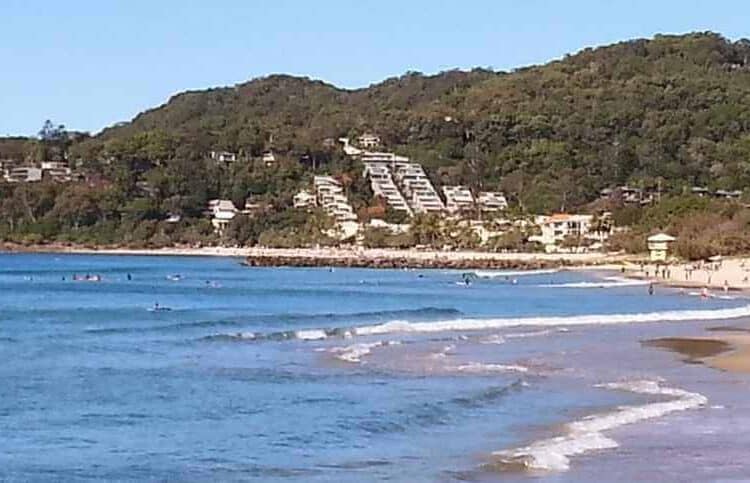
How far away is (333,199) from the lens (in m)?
141

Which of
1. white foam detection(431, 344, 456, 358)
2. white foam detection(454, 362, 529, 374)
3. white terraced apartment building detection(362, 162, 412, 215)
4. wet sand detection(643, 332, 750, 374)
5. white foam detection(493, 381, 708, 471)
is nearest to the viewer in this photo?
white foam detection(493, 381, 708, 471)

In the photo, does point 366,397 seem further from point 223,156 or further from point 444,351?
point 223,156

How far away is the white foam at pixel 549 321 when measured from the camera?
37844mm

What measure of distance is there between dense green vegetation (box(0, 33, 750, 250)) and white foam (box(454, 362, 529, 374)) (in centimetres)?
10076

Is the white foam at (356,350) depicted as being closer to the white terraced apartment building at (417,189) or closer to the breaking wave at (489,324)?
the breaking wave at (489,324)

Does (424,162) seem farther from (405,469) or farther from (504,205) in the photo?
(405,469)

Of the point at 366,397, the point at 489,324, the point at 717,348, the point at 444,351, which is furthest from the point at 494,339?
the point at 366,397

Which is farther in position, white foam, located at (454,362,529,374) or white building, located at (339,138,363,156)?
white building, located at (339,138,363,156)

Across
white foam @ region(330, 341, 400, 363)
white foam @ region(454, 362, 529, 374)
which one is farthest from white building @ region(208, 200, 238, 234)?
white foam @ region(454, 362, 529, 374)

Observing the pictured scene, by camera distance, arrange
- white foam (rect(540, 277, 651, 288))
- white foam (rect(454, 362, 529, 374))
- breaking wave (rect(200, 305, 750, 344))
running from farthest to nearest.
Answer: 1. white foam (rect(540, 277, 651, 288))
2. breaking wave (rect(200, 305, 750, 344))
3. white foam (rect(454, 362, 529, 374))

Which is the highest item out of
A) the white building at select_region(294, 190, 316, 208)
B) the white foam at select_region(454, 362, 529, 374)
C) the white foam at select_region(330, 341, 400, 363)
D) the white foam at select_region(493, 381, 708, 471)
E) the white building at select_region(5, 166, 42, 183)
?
the white building at select_region(5, 166, 42, 183)

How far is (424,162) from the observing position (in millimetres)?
154125

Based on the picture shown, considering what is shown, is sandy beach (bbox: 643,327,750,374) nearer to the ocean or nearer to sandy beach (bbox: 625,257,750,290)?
the ocean

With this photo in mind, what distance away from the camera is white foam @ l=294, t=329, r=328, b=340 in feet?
114
